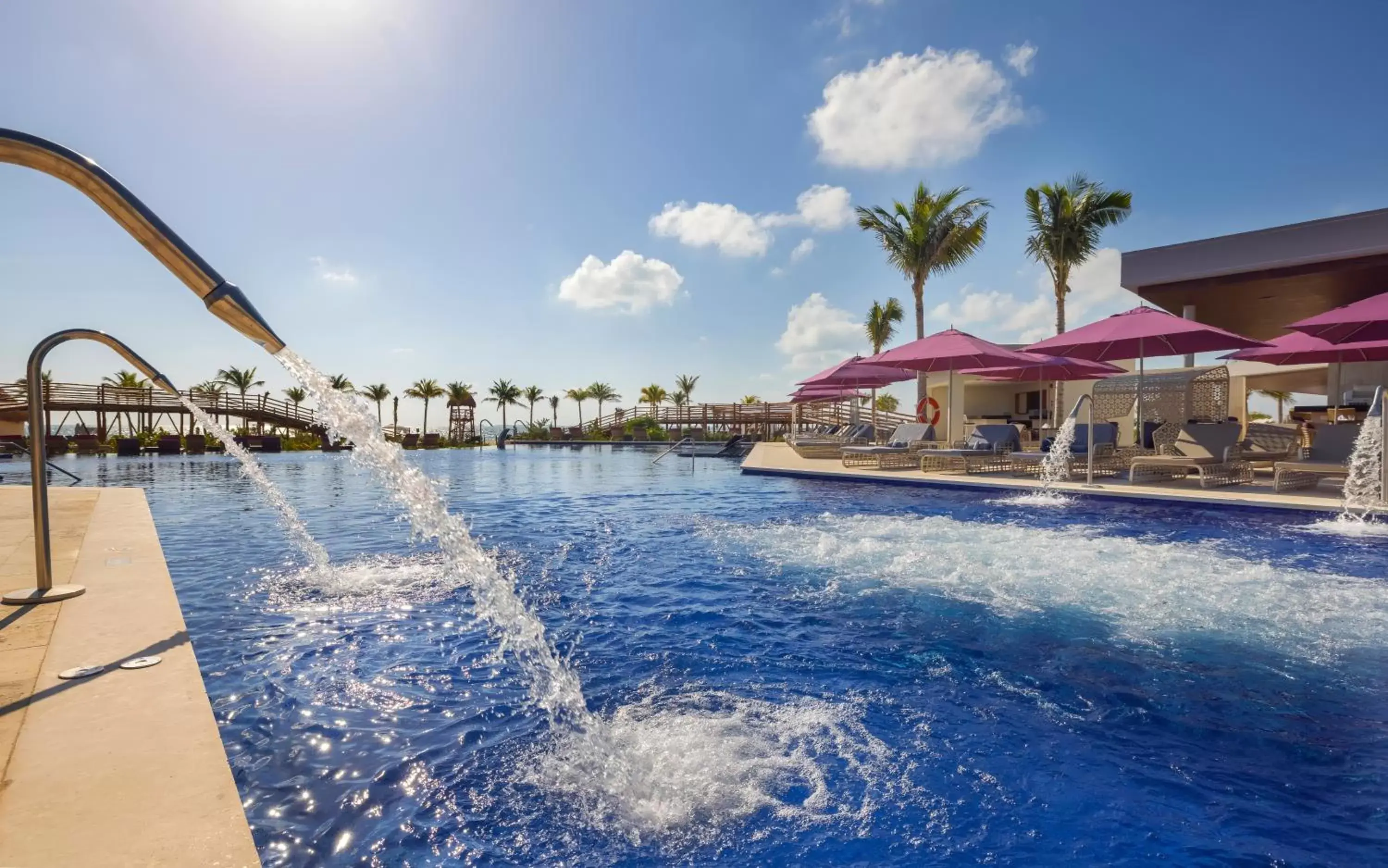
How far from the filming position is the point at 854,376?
16.4 m

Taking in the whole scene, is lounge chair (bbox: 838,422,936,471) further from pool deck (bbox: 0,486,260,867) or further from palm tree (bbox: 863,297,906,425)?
palm tree (bbox: 863,297,906,425)

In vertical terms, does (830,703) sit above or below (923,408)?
below

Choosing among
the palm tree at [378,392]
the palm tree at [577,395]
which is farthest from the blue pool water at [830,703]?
the palm tree at [577,395]

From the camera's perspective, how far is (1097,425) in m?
12.1

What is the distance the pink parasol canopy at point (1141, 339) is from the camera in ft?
32.7

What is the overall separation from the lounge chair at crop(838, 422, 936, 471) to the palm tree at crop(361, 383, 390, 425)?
41.1m

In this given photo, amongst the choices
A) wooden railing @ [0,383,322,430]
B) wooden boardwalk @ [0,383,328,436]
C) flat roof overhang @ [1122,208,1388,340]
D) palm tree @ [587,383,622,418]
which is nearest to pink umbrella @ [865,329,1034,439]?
flat roof overhang @ [1122,208,1388,340]

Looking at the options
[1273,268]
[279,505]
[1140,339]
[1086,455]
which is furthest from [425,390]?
[1273,268]

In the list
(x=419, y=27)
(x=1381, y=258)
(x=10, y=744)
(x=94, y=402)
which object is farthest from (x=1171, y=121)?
(x=94, y=402)

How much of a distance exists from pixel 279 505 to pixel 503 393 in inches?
1654

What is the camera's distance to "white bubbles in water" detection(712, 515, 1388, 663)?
4129 mm

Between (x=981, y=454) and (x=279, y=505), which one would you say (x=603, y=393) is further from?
(x=279, y=505)

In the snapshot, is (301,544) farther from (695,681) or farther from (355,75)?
(355,75)

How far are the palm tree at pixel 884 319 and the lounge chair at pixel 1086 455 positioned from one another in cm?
1934
